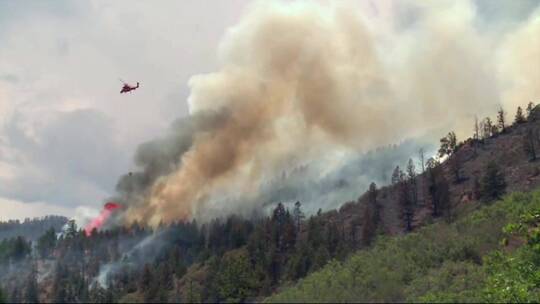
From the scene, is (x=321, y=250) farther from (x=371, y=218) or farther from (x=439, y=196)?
(x=439, y=196)

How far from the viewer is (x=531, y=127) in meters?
177

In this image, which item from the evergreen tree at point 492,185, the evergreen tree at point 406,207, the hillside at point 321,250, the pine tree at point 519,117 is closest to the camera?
the hillside at point 321,250

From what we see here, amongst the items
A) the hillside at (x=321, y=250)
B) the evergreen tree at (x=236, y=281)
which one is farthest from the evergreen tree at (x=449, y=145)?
the evergreen tree at (x=236, y=281)

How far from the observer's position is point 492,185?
5266 inches

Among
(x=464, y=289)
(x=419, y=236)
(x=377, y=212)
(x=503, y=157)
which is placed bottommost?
(x=464, y=289)

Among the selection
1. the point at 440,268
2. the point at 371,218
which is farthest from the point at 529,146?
the point at 440,268

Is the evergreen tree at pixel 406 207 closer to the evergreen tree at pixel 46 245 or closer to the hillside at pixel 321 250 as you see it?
the hillside at pixel 321 250

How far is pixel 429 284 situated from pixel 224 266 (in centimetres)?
5090

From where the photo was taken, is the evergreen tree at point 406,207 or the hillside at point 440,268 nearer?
the hillside at point 440,268

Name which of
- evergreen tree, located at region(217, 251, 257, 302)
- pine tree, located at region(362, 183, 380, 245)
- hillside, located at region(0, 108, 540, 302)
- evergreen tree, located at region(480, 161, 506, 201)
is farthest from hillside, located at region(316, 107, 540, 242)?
evergreen tree, located at region(217, 251, 257, 302)

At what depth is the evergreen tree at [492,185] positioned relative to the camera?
132375mm

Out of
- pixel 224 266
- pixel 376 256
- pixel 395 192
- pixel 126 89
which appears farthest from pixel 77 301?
pixel 395 192

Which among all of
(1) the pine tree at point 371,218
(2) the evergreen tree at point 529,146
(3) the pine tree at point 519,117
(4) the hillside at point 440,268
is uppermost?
(3) the pine tree at point 519,117

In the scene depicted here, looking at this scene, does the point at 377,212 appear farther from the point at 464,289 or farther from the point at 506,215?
the point at 464,289
